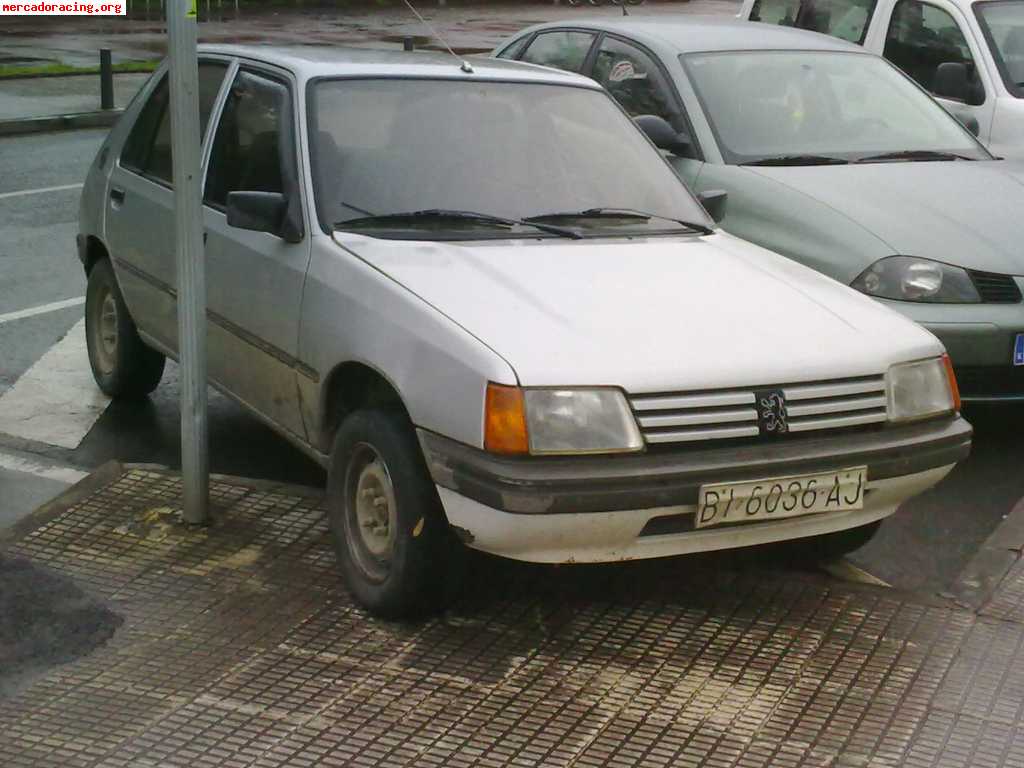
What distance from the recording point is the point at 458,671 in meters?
4.53

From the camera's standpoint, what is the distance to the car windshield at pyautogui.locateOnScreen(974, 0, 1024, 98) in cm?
939

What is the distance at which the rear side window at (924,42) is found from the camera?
9680mm

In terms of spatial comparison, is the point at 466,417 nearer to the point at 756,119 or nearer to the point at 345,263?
the point at 345,263

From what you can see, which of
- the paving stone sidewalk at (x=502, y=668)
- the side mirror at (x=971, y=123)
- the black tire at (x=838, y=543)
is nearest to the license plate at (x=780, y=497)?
the paving stone sidewalk at (x=502, y=668)

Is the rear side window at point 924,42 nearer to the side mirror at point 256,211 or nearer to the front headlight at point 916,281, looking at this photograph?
the front headlight at point 916,281

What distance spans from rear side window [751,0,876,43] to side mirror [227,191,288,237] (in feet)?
19.0

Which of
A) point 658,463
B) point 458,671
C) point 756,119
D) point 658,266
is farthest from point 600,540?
point 756,119

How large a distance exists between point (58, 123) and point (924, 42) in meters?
9.66

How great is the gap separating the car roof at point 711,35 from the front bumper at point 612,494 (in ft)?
12.8

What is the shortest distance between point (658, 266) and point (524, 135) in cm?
87

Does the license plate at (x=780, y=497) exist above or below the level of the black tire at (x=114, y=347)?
above

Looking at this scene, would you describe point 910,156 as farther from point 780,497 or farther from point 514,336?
point 514,336

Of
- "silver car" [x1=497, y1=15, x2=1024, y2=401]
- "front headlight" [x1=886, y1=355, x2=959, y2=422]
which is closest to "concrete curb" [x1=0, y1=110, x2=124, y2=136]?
"silver car" [x1=497, y1=15, x2=1024, y2=401]

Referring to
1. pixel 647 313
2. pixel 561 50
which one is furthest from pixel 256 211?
pixel 561 50
